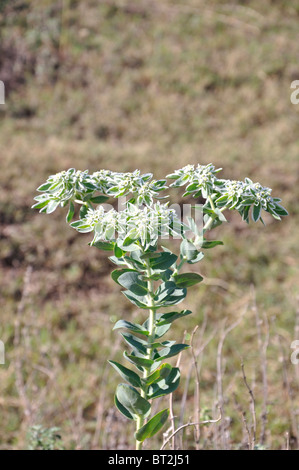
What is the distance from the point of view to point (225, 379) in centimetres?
267

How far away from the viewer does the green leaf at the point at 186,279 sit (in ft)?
3.37

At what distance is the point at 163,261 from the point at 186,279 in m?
0.08

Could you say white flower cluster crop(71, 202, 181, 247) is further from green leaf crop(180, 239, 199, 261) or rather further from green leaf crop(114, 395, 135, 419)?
green leaf crop(114, 395, 135, 419)

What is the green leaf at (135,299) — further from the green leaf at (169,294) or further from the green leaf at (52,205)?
the green leaf at (52,205)

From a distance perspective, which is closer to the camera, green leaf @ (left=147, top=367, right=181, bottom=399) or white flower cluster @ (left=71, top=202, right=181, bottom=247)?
white flower cluster @ (left=71, top=202, right=181, bottom=247)

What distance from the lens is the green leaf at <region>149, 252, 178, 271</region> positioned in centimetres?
98

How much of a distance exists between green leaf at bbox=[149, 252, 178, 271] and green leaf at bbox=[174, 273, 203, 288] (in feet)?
0.16

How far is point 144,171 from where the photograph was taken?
14.5ft

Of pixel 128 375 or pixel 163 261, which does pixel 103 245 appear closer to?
pixel 163 261

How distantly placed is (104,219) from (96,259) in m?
2.71

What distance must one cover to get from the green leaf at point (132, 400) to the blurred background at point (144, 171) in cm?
19
